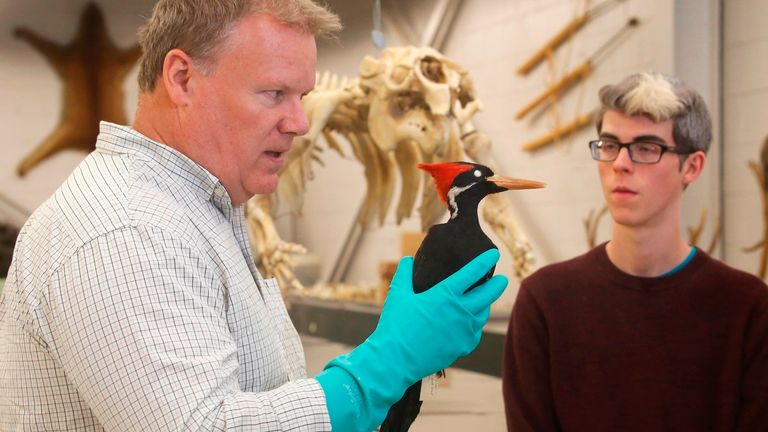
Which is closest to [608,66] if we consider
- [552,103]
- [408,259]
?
[552,103]

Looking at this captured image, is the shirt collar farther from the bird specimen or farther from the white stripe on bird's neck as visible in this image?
the bird specimen

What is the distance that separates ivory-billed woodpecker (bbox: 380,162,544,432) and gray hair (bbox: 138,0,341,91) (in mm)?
253

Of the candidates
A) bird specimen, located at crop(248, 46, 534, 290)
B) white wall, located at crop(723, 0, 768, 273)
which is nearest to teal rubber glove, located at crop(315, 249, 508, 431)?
bird specimen, located at crop(248, 46, 534, 290)

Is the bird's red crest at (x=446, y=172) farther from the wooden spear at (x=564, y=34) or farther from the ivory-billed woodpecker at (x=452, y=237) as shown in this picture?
the wooden spear at (x=564, y=34)

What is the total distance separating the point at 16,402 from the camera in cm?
101

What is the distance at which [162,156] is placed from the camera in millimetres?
1060

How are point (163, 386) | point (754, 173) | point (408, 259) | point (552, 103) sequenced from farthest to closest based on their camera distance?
point (552, 103), point (754, 173), point (408, 259), point (163, 386)

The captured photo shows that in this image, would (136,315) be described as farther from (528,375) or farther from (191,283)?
(528,375)

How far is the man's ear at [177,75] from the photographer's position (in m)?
1.04

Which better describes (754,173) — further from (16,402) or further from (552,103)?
(16,402)

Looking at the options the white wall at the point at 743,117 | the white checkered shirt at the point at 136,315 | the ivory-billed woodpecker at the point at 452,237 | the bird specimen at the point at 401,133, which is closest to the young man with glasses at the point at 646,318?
the ivory-billed woodpecker at the point at 452,237

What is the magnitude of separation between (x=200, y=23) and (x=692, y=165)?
1.07 meters

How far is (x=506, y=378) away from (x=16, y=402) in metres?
1.03

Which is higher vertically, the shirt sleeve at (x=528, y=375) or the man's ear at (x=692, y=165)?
the man's ear at (x=692, y=165)
